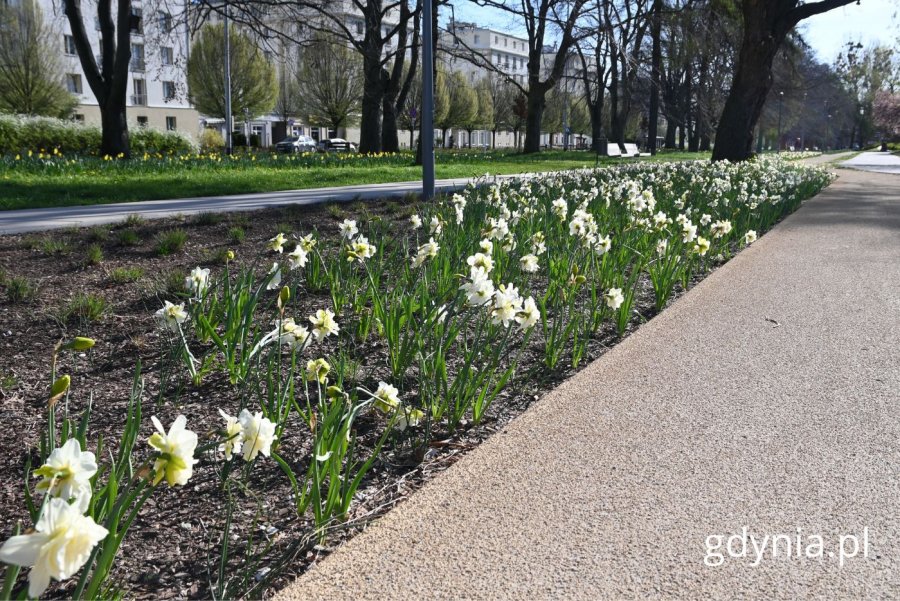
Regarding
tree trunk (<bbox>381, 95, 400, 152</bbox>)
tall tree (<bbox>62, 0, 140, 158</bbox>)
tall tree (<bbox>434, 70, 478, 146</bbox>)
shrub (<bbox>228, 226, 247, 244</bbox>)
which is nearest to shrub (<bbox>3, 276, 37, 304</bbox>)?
shrub (<bbox>228, 226, 247, 244</bbox>)

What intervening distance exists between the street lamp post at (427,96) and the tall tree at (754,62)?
10938 millimetres

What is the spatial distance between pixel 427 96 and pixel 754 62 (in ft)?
37.3

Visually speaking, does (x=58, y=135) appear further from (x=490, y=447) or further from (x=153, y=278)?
(x=490, y=447)

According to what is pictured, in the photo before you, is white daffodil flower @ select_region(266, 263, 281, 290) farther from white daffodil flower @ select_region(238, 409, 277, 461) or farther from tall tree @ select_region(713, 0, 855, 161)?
tall tree @ select_region(713, 0, 855, 161)

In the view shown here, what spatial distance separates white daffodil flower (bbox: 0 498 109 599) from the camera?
1.10 m

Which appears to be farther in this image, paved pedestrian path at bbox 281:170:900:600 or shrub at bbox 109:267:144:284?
shrub at bbox 109:267:144:284

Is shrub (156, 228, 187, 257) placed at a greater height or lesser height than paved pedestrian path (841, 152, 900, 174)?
lesser

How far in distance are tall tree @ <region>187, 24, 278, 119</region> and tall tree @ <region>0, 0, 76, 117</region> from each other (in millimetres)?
7982

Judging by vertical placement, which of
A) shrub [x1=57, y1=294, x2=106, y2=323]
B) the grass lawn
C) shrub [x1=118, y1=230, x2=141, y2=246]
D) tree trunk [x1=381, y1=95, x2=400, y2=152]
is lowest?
shrub [x1=57, y1=294, x2=106, y2=323]

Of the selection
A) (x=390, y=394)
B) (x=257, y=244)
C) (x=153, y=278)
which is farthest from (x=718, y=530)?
(x=257, y=244)

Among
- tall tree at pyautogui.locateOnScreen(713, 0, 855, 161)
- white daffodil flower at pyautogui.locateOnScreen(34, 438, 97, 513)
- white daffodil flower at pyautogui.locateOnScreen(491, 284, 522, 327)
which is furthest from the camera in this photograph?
tall tree at pyautogui.locateOnScreen(713, 0, 855, 161)

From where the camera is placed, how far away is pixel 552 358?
347 centimetres

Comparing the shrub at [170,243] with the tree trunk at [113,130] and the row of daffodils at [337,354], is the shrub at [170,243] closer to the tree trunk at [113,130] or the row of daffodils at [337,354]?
the row of daffodils at [337,354]

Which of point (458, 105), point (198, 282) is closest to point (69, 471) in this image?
point (198, 282)
